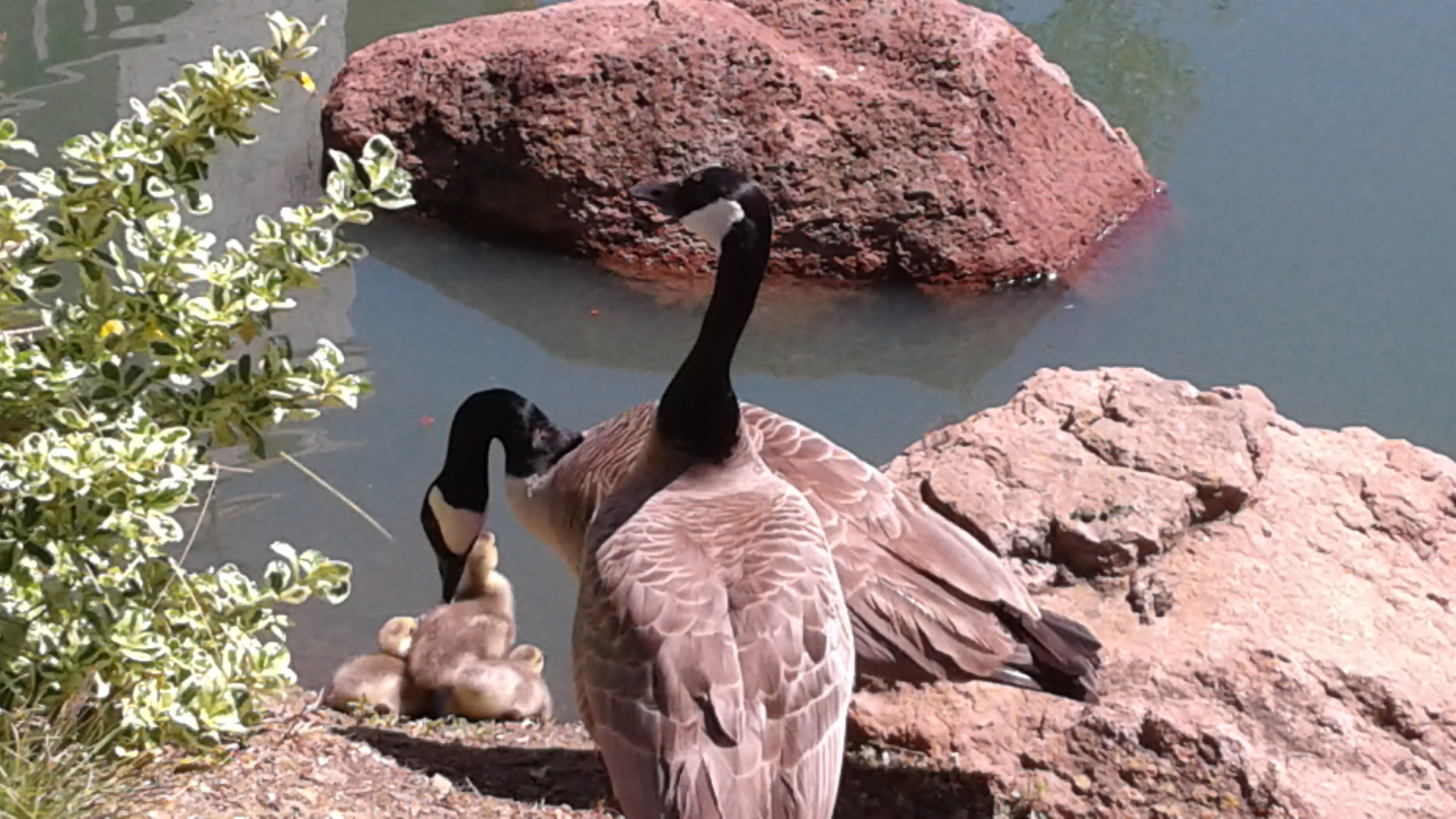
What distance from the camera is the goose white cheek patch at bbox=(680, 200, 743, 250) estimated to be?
331 cm

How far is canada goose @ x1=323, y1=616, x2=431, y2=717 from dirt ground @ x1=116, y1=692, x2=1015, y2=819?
0.08 metres

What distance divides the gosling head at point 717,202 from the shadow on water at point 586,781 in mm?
1431

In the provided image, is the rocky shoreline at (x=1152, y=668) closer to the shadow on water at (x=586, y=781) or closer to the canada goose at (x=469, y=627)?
the shadow on water at (x=586, y=781)

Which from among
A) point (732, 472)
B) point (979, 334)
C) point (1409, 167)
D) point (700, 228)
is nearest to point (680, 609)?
point (732, 472)

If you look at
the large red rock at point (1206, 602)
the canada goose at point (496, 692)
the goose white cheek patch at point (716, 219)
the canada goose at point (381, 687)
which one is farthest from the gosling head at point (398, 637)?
the goose white cheek patch at point (716, 219)

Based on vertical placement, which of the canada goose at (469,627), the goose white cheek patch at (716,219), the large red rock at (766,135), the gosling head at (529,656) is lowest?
the gosling head at (529,656)

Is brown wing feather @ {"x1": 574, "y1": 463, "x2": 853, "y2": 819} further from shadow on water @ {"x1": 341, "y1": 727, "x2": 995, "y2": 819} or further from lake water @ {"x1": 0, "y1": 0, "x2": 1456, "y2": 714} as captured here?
lake water @ {"x1": 0, "y1": 0, "x2": 1456, "y2": 714}

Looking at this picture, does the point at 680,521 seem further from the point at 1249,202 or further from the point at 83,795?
the point at 1249,202

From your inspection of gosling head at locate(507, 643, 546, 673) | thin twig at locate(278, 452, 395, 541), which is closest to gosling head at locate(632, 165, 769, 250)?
thin twig at locate(278, 452, 395, 541)

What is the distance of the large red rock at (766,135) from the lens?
6711 millimetres

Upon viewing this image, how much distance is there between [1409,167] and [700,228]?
562cm

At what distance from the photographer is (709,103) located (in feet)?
22.2

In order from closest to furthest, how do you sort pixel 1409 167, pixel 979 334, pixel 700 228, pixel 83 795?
1. pixel 83 795
2. pixel 700 228
3. pixel 979 334
4. pixel 1409 167

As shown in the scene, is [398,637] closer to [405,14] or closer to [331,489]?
[331,489]
